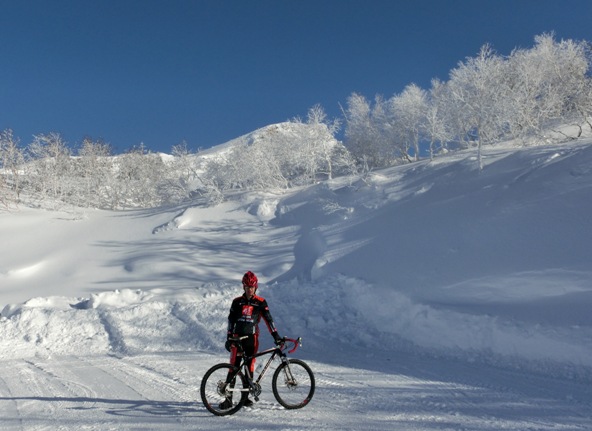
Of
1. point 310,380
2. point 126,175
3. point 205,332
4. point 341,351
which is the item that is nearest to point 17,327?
point 205,332

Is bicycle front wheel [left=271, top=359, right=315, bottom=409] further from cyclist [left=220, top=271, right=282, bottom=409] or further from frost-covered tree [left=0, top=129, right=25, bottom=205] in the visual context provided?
frost-covered tree [left=0, top=129, right=25, bottom=205]

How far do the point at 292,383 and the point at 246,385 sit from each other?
628mm

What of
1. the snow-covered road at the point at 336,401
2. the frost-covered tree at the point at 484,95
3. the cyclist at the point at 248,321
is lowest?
the snow-covered road at the point at 336,401

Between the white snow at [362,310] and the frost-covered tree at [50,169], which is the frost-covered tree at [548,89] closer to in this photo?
the white snow at [362,310]

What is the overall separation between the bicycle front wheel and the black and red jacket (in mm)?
572

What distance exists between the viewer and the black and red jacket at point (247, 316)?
241 inches

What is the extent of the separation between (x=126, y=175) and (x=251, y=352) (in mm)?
50215

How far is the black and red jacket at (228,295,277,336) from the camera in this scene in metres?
6.11

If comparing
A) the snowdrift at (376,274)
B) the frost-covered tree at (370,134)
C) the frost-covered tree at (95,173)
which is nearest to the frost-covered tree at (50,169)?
the frost-covered tree at (95,173)

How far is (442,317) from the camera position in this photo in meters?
9.73

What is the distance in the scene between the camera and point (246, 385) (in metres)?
5.98

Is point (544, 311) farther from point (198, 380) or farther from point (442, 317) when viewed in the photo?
point (198, 380)

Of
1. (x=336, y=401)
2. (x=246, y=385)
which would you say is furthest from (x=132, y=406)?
(x=336, y=401)

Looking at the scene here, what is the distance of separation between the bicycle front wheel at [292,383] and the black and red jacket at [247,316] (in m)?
0.57
